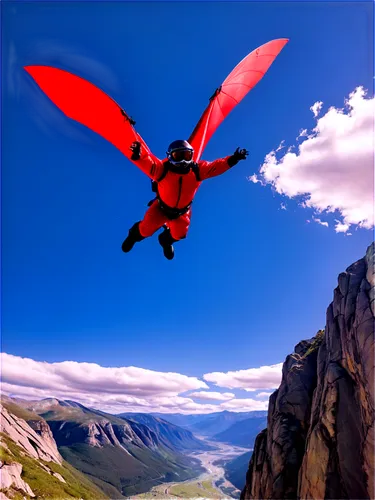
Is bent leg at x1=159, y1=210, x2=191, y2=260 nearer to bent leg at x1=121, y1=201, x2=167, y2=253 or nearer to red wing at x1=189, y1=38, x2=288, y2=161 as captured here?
bent leg at x1=121, y1=201, x2=167, y2=253

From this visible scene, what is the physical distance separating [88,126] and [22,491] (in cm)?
9029

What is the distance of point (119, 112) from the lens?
852 centimetres

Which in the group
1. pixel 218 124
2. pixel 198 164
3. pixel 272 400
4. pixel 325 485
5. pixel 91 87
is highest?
pixel 218 124

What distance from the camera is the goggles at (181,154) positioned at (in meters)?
8.82

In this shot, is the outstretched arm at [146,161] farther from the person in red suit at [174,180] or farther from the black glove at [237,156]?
the black glove at [237,156]

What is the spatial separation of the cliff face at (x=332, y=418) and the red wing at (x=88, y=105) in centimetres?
2510

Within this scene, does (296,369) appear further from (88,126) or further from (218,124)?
(88,126)

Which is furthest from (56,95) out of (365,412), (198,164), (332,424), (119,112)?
(332,424)

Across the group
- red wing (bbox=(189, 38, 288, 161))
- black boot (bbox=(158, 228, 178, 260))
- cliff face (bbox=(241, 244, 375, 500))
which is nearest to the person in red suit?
black boot (bbox=(158, 228, 178, 260))

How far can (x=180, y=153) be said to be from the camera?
8.84m

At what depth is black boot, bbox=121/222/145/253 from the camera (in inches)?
478

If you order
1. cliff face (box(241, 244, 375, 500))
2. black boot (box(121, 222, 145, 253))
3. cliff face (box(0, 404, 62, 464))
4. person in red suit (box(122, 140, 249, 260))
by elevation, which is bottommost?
cliff face (box(0, 404, 62, 464))

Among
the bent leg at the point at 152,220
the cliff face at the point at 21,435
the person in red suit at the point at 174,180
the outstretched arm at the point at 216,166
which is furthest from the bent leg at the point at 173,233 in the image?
the cliff face at the point at 21,435

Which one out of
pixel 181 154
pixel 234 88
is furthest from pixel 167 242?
pixel 234 88
